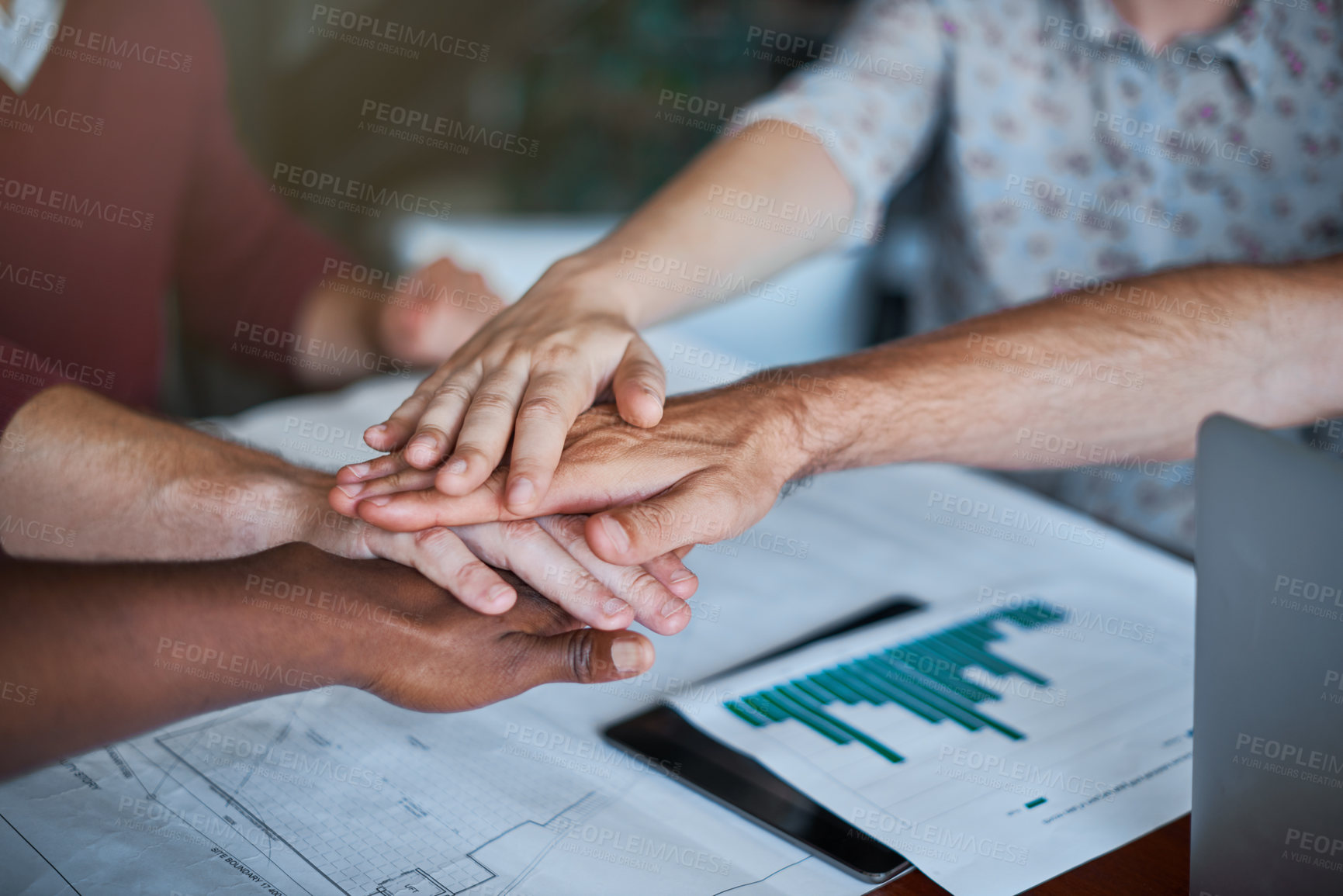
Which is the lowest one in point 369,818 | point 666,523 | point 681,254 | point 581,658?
point 369,818

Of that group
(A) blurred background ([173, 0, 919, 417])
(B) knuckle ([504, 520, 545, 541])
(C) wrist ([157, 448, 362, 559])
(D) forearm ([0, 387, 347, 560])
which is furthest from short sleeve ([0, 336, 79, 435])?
(A) blurred background ([173, 0, 919, 417])

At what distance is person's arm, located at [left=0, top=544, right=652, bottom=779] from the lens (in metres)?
0.82

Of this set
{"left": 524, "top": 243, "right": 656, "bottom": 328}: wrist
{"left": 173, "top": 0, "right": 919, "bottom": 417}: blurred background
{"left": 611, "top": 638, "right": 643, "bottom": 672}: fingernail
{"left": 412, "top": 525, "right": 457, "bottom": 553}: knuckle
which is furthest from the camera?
{"left": 173, "top": 0, "right": 919, "bottom": 417}: blurred background

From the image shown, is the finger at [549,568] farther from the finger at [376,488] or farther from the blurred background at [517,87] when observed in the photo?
the blurred background at [517,87]

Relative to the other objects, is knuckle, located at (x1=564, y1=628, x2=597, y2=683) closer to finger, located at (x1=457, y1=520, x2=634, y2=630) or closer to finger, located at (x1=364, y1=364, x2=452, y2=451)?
finger, located at (x1=457, y1=520, x2=634, y2=630)

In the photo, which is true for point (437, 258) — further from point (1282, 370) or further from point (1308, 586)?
point (1308, 586)

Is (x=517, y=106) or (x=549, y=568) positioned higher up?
(x=517, y=106)

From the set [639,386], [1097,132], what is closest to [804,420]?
[639,386]

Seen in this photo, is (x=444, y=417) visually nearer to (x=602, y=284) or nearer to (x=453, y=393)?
(x=453, y=393)

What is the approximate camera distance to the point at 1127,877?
758 mm

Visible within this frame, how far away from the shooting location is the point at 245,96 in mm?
2586

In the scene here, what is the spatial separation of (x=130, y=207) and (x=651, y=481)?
1073 millimetres

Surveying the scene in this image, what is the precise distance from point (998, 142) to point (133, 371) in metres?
1.43

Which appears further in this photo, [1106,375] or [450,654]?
[1106,375]
